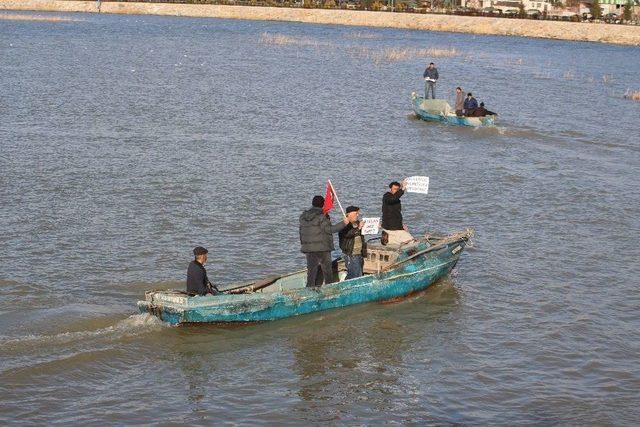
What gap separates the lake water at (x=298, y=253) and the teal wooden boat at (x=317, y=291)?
288 mm

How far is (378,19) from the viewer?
393ft

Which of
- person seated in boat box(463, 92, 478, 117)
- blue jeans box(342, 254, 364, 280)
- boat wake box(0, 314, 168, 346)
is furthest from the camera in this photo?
person seated in boat box(463, 92, 478, 117)

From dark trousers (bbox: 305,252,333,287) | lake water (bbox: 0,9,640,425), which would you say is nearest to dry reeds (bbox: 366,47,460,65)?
lake water (bbox: 0,9,640,425)

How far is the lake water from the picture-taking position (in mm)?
14797

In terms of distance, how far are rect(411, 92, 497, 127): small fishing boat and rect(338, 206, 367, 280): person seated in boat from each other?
21.8 m

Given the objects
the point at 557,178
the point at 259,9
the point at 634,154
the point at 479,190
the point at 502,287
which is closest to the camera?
the point at 502,287

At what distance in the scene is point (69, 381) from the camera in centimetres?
1481

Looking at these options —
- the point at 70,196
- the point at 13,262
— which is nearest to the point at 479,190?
the point at 70,196

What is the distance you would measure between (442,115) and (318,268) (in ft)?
76.8

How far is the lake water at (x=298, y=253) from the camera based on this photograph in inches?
583

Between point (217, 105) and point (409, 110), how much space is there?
8224mm

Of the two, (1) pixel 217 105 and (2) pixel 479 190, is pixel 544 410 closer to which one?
(2) pixel 479 190

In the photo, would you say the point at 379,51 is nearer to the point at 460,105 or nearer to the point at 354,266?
the point at 460,105

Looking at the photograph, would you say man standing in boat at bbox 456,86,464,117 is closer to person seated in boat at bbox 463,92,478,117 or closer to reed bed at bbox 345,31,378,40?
person seated in boat at bbox 463,92,478,117
